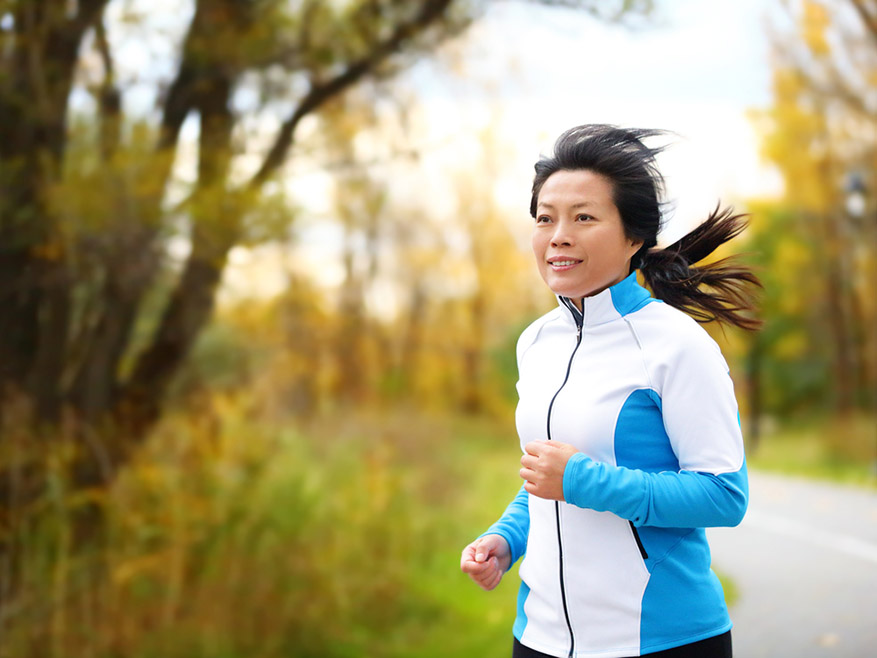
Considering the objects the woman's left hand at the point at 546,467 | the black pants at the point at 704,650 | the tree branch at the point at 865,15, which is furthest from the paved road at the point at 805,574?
the tree branch at the point at 865,15

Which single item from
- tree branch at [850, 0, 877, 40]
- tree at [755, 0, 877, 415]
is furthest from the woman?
tree at [755, 0, 877, 415]

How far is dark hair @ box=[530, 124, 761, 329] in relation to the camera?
197 centimetres

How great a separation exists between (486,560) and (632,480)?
1.54 feet

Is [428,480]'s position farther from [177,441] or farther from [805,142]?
[805,142]

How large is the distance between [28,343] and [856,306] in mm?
24682

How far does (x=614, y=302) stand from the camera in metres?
1.96

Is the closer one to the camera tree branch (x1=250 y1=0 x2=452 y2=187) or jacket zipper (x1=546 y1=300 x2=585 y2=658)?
jacket zipper (x1=546 y1=300 x2=585 y2=658)

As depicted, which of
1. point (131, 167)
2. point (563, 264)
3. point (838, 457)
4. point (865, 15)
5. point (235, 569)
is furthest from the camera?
point (838, 457)

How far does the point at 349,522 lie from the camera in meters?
7.36

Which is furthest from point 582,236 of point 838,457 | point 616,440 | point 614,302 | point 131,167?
point 838,457

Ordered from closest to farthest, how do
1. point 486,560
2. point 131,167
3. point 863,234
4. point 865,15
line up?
point 486,560, point 131,167, point 865,15, point 863,234

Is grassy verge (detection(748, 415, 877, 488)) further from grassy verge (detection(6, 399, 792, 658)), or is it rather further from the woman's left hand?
the woman's left hand

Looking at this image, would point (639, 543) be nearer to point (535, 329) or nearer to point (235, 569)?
point (535, 329)

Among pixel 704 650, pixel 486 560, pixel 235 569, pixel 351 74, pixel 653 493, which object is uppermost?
pixel 351 74
